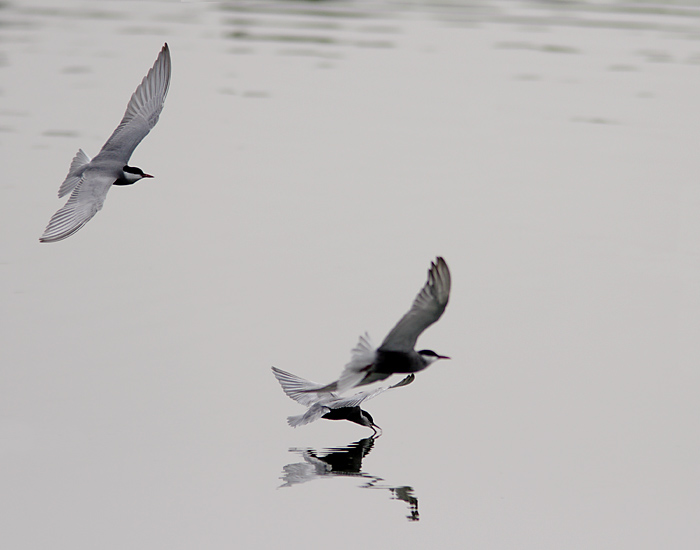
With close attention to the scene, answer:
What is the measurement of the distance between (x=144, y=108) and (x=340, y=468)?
3477 millimetres

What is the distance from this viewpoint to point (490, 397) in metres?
6.14

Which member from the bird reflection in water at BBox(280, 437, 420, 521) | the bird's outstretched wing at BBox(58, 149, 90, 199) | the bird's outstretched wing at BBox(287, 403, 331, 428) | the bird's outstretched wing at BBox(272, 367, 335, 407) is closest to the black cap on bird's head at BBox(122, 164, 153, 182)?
the bird's outstretched wing at BBox(58, 149, 90, 199)

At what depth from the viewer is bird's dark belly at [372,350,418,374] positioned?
16.9 feet

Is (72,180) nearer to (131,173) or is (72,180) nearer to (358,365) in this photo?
(131,173)

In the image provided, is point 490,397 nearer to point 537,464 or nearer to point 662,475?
point 537,464

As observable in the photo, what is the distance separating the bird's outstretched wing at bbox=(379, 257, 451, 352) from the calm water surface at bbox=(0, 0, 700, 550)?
72cm

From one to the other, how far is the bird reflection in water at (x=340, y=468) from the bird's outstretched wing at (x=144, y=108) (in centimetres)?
299

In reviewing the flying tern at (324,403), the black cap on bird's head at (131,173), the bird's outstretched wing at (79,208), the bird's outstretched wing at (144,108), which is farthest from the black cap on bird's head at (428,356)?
the bird's outstretched wing at (144,108)

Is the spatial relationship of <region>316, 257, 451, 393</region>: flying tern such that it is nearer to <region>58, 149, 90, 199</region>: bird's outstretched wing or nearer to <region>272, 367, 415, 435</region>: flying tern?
<region>272, 367, 415, 435</region>: flying tern

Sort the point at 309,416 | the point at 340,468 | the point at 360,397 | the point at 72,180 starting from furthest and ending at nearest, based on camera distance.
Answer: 1. the point at 72,180
2. the point at 360,397
3. the point at 309,416
4. the point at 340,468

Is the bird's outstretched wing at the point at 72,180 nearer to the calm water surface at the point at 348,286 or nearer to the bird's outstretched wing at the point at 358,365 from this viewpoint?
the calm water surface at the point at 348,286

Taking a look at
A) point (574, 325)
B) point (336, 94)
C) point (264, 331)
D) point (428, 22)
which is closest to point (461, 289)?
point (574, 325)

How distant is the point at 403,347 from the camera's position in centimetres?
521

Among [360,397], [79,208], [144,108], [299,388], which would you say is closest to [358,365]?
[360,397]
